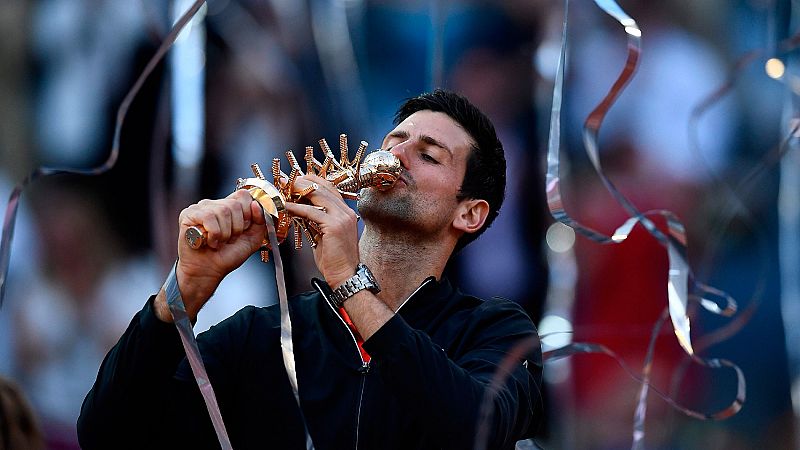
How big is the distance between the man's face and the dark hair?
24 millimetres

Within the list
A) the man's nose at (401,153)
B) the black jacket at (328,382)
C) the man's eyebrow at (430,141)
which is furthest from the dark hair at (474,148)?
the black jacket at (328,382)

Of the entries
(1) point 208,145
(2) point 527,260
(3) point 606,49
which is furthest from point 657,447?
(1) point 208,145

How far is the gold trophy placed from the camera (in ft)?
7.73

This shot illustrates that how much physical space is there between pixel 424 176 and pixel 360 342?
52cm

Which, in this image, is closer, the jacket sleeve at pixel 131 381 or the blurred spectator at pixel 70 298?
the jacket sleeve at pixel 131 381

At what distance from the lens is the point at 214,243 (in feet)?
7.61

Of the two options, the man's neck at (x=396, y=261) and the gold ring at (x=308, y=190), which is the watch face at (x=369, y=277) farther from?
the man's neck at (x=396, y=261)

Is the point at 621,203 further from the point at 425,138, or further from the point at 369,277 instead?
the point at 369,277

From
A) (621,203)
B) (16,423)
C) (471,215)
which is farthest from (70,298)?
(621,203)

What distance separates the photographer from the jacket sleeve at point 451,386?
2.25 m

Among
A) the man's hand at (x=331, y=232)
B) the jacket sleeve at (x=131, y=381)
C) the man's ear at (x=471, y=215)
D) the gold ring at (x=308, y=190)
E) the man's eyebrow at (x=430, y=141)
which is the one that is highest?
the man's eyebrow at (x=430, y=141)

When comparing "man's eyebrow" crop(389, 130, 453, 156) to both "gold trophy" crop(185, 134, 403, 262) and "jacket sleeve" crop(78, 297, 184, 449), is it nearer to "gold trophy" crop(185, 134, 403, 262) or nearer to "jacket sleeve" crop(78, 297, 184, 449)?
"gold trophy" crop(185, 134, 403, 262)

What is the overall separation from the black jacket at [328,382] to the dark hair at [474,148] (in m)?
0.35

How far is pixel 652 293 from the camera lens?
13.5 feet
